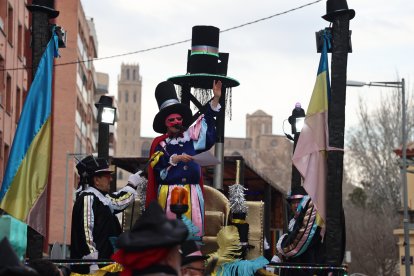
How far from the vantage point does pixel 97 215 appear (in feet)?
39.2

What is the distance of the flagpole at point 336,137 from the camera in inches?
505

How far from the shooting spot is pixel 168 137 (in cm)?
1231

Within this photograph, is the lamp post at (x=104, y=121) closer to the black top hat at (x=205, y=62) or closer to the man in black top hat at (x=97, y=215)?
the black top hat at (x=205, y=62)

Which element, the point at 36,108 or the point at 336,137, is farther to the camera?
the point at 36,108

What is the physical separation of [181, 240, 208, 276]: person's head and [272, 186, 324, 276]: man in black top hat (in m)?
4.36

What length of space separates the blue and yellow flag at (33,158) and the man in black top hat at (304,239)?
9.52 feet

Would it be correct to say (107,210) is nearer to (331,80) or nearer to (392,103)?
(331,80)

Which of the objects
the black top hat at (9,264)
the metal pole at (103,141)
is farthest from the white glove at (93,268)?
the metal pole at (103,141)

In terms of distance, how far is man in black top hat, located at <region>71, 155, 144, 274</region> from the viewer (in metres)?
11.9

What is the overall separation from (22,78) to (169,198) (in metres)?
37.3

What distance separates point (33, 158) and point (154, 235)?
7.46 meters

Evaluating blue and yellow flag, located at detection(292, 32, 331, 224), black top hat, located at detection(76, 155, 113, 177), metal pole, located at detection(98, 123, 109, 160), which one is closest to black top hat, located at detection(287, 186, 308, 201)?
blue and yellow flag, located at detection(292, 32, 331, 224)

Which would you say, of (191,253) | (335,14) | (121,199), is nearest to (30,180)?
(121,199)

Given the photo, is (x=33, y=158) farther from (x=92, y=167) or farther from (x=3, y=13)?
(x=3, y=13)
